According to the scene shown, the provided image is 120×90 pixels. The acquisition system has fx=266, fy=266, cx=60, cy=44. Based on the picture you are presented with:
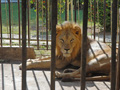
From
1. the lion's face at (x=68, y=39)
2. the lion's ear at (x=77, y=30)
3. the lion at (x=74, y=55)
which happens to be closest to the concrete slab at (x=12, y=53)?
the lion at (x=74, y=55)

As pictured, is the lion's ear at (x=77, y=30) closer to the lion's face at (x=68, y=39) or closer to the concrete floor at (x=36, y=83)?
the lion's face at (x=68, y=39)

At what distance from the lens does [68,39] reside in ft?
14.9

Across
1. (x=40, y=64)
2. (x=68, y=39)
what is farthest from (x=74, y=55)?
(x=40, y=64)

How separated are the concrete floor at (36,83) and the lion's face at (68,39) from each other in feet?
1.66

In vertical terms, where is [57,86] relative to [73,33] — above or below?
below

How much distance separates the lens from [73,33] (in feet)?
15.4

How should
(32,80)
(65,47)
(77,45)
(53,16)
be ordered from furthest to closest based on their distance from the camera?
(77,45) < (65,47) < (32,80) < (53,16)

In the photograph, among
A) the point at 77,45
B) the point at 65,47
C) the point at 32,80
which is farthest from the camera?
the point at 77,45

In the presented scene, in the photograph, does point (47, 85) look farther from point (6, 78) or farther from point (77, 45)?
point (77, 45)

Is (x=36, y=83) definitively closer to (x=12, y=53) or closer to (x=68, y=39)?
(x=68, y=39)

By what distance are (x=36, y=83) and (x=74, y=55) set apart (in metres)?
1.19

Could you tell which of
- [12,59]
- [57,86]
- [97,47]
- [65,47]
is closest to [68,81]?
[57,86]

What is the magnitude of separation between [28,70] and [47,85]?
0.98m

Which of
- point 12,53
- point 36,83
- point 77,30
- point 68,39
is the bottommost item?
point 36,83
